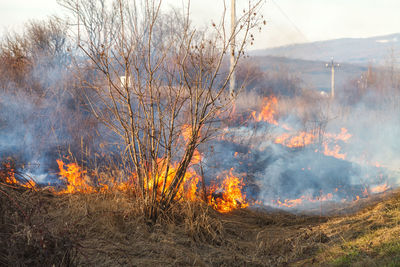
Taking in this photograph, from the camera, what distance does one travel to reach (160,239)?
14.0 ft

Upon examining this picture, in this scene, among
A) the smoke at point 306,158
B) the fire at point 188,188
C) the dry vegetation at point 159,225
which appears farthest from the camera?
the smoke at point 306,158

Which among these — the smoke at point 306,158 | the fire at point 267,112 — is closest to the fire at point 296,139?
the smoke at point 306,158

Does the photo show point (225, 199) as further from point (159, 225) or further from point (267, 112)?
point (267, 112)

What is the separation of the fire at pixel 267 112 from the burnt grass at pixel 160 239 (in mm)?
12310

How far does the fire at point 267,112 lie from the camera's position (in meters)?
18.0

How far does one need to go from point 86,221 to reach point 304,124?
15816 millimetres

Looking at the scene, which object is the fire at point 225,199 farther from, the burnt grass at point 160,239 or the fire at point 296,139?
the fire at point 296,139

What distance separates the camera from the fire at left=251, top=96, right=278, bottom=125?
59.0 ft

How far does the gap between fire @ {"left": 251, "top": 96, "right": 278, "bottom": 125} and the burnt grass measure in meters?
12.3

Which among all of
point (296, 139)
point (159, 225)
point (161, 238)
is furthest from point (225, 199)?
point (296, 139)

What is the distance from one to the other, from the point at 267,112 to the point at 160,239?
15.9m

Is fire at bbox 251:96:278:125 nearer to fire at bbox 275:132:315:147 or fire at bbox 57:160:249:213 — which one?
fire at bbox 275:132:315:147

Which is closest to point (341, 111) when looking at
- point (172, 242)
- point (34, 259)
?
point (172, 242)

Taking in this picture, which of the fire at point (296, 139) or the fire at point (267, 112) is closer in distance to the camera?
the fire at point (296, 139)
